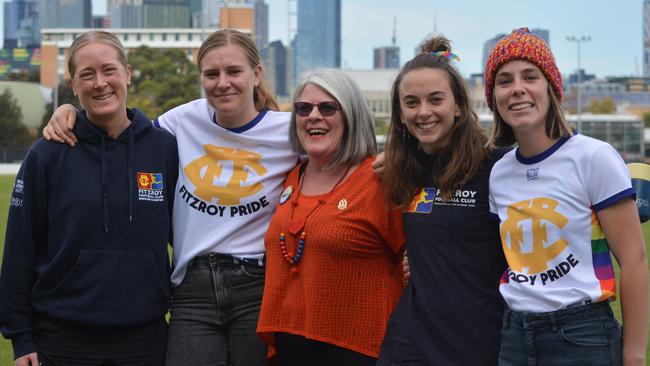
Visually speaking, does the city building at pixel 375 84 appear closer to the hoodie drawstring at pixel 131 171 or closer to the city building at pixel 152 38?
the city building at pixel 152 38

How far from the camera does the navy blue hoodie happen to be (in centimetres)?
460

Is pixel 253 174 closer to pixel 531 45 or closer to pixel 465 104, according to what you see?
pixel 465 104

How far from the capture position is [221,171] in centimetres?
510

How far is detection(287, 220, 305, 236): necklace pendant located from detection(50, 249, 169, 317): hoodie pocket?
0.72 metres

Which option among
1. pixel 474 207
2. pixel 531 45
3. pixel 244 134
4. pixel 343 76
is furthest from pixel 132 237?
pixel 531 45

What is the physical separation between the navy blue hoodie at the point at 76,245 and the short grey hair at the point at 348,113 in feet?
3.26

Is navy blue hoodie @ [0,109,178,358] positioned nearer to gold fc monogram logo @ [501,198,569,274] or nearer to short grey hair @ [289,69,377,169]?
short grey hair @ [289,69,377,169]

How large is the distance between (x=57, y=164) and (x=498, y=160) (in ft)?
6.75

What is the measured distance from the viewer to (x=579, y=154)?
13.1ft

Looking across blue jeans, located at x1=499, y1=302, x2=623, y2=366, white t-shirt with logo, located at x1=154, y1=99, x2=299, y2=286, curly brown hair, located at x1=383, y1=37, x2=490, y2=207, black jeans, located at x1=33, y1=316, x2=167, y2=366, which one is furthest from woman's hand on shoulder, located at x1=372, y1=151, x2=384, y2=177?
black jeans, located at x1=33, y1=316, x2=167, y2=366

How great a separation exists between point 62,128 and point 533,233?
228 cm

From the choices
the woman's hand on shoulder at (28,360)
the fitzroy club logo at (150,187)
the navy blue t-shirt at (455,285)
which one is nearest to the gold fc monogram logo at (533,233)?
the navy blue t-shirt at (455,285)

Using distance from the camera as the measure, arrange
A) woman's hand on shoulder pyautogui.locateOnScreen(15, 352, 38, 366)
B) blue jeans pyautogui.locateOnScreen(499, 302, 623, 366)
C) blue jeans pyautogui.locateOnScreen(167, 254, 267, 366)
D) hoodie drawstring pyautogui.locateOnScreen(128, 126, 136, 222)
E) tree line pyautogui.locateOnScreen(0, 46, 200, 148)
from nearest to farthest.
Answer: blue jeans pyautogui.locateOnScreen(499, 302, 623, 366) < woman's hand on shoulder pyautogui.locateOnScreen(15, 352, 38, 366) < hoodie drawstring pyautogui.locateOnScreen(128, 126, 136, 222) < blue jeans pyautogui.locateOnScreen(167, 254, 267, 366) < tree line pyautogui.locateOnScreen(0, 46, 200, 148)

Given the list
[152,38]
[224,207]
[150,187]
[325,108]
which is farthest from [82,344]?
[152,38]
